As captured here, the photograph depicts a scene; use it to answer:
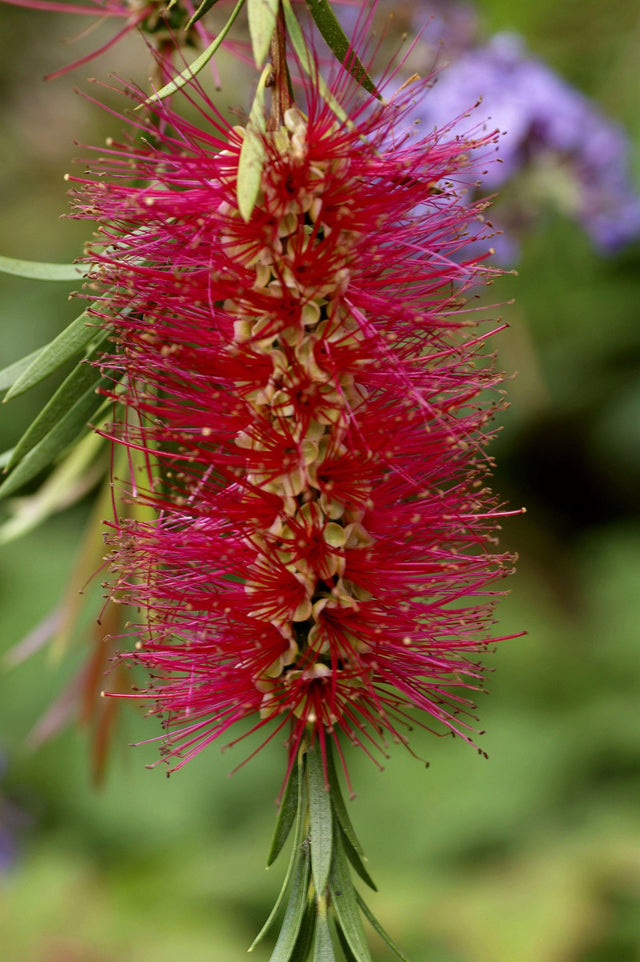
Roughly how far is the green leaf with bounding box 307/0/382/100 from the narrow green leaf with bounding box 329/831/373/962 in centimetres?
53

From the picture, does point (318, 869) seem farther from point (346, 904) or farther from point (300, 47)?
point (300, 47)

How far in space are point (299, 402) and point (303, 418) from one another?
11 millimetres

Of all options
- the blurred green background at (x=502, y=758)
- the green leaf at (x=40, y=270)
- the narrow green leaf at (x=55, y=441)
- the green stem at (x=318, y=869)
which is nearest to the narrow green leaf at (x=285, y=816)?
the green stem at (x=318, y=869)

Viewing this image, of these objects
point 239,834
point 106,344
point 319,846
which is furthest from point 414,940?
point 106,344

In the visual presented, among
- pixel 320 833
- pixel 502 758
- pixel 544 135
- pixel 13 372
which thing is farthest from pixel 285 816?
pixel 502 758

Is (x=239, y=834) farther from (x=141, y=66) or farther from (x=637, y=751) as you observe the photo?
(x=141, y=66)

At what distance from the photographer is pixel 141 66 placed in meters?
3.47

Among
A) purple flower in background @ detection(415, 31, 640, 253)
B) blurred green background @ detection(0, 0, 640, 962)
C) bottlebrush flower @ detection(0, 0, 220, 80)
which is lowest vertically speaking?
blurred green background @ detection(0, 0, 640, 962)

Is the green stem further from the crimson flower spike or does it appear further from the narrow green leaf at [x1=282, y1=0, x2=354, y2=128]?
the narrow green leaf at [x1=282, y1=0, x2=354, y2=128]

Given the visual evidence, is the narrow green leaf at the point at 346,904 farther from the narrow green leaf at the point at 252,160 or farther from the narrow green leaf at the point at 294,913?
the narrow green leaf at the point at 252,160

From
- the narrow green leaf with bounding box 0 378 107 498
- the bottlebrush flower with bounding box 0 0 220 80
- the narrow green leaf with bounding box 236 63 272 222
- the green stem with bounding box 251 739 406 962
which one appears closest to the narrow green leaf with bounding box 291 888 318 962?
the green stem with bounding box 251 739 406 962

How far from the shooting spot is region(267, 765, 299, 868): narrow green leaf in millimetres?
738

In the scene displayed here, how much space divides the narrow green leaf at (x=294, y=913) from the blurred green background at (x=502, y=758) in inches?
50.3

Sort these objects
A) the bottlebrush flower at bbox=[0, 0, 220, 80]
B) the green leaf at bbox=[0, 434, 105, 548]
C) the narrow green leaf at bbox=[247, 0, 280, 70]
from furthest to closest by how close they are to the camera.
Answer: the green leaf at bbox=[0, 434, 105, 548], the bottlebrush flower at bbox=[0, 0, 220, 80], the narrow green leaf at bbox=[247, 0, 280, 70]
